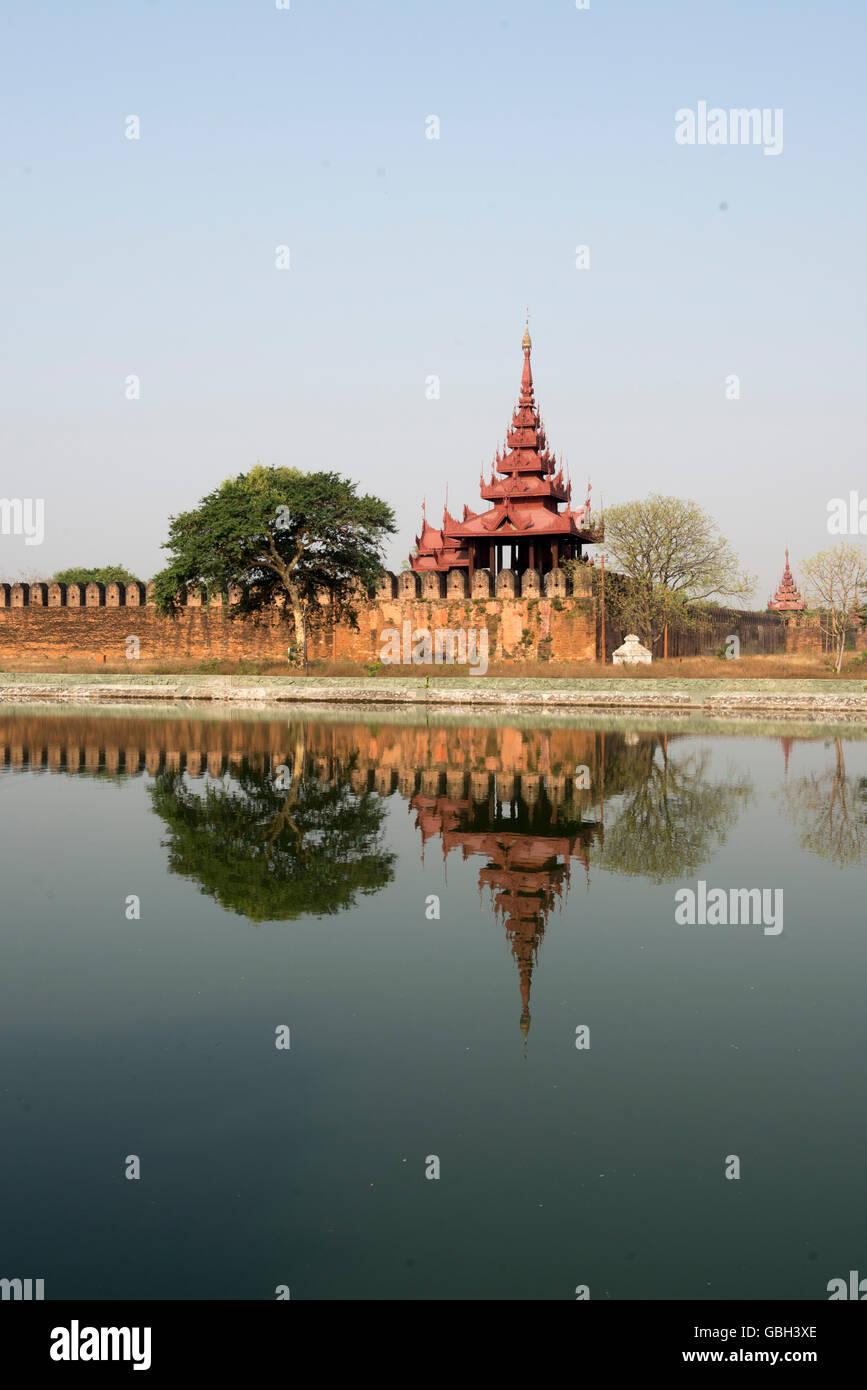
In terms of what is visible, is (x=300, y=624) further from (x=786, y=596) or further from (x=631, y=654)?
(x=786, y=596)

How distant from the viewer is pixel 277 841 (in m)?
12.6

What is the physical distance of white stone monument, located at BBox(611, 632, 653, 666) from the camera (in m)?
47.0

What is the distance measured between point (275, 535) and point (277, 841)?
38.2 meters

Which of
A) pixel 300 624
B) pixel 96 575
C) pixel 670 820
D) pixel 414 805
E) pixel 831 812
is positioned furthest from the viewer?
pixel 96 575

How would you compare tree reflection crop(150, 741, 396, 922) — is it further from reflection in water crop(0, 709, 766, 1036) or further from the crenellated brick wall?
the crenellated brick wall

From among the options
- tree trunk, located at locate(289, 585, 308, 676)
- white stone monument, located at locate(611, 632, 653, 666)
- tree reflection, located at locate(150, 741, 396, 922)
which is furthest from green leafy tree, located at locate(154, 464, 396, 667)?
tree reflection, located at locate(150, 741, 396, 922)

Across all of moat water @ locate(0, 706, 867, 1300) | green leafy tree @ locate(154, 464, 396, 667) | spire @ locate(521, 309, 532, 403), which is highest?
spire @ locate(521, 309, 532, 403)

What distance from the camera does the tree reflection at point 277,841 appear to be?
1014 centimetres

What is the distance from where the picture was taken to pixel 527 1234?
4406 millimetres

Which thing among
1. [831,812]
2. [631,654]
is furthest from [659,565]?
[831,812]

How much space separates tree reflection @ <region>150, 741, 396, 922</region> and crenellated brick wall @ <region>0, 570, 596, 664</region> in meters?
32.0
